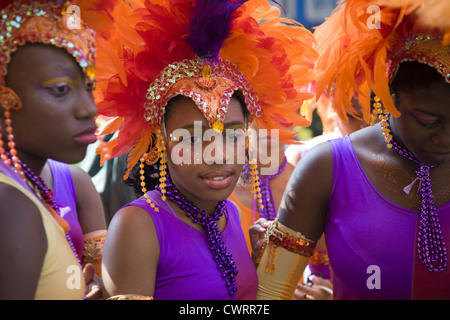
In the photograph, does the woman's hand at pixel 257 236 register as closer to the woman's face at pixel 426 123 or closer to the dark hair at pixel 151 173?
the dark hair at pixel 151 173

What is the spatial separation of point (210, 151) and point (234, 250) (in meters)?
0.49

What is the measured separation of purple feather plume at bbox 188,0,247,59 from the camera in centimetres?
184

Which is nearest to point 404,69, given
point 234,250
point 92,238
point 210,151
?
point 210,151

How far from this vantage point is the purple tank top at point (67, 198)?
229 cm

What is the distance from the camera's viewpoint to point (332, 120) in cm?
352

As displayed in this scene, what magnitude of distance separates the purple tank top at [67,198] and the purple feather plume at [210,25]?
3.26ft

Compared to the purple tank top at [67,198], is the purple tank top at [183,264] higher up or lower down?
lower down

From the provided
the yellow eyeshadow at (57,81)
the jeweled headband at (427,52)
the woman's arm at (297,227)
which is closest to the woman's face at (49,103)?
the yellow eyeshadow at (57,81)

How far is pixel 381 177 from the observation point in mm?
2057

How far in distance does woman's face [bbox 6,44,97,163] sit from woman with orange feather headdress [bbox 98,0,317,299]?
1.44 feet

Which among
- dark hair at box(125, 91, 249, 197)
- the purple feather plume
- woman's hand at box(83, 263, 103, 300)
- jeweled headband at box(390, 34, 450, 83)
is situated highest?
the purple feather plume

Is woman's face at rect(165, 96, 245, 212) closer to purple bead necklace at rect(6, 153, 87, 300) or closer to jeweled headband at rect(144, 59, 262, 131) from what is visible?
jeweled headband at rect(144, 59, 262, 131)

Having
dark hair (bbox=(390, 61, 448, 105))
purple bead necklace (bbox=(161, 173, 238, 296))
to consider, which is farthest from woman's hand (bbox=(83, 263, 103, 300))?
dark hair (bbox=(390, 61, 448, 105))

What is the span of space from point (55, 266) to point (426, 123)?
1401 mm
